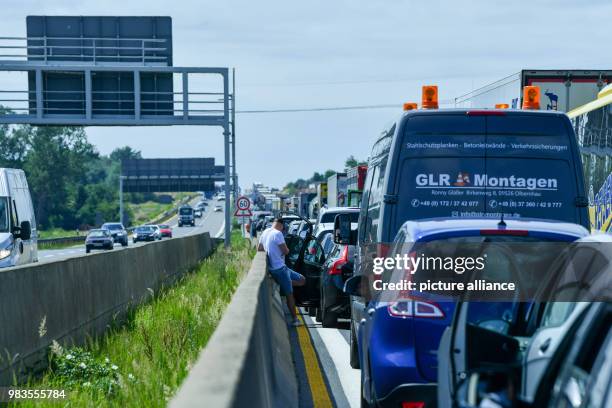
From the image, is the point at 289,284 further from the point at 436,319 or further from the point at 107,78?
the point at 107,78

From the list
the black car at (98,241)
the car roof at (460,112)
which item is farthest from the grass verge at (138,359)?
the black car at (98,241)

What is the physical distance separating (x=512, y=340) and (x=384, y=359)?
2517 mm

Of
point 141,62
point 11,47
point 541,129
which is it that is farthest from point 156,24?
point 541,129

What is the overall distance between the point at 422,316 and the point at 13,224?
14.9 m

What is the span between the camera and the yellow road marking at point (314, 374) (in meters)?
10.7

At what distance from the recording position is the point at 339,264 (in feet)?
51.2

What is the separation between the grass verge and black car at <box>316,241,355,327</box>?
4.80 ft

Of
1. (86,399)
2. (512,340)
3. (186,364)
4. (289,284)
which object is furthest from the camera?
(289,284)

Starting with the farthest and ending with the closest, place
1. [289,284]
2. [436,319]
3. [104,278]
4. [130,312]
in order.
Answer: [289,284] → [130,312] → [104,278] → [436,319]

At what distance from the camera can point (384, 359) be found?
25.7 ft

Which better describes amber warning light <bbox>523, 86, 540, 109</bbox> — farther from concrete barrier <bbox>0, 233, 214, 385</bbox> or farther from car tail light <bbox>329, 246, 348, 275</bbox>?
concrete barrier <bbox>0, 233, 214, 385</bbox>

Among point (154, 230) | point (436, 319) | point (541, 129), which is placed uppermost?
point (541, 129)

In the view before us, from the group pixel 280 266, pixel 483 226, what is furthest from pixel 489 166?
pixel 280 266

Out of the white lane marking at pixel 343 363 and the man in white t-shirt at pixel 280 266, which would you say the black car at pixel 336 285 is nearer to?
the white lane marking at pixel 343 363
